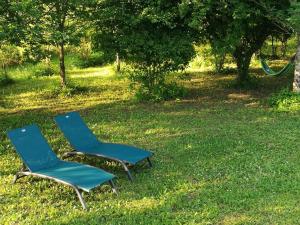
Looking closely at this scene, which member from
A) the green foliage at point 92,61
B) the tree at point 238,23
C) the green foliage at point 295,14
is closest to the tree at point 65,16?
the tree at point 238,23

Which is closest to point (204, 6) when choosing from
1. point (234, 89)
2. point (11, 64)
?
point (234, 89)

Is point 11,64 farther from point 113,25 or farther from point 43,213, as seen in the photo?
point 43,213

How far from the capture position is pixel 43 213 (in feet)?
20.6

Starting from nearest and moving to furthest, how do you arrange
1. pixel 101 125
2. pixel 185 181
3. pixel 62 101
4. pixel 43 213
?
pixel 43 213, pixel 185 181, pixel 101 125, pixel 62 101

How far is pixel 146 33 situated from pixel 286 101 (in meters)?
4.08

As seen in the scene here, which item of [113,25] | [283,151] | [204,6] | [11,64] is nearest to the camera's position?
[283,151]

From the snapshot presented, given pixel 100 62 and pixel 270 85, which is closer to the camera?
pixel 270 85

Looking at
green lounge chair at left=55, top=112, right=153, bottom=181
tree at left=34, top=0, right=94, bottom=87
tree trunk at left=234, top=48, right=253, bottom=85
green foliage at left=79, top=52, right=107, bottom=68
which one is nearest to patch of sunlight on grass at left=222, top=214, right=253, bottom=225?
green lounge chair at left=55, top=112, right=153, bottom=181

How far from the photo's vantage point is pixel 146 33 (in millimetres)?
12617

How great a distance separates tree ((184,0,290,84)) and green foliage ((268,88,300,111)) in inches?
72.7

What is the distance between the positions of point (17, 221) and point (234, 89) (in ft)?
32.7

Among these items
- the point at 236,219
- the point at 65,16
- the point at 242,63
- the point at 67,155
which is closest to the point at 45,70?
the point at 65,16

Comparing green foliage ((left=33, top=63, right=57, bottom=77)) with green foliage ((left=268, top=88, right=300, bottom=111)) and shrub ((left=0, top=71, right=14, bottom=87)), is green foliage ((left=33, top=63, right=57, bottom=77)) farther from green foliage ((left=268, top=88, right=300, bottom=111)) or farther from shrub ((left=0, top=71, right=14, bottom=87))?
green foliage ((left=268, top=88, right=300, bottom=111))

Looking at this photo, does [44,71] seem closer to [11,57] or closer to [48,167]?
[11,57]
